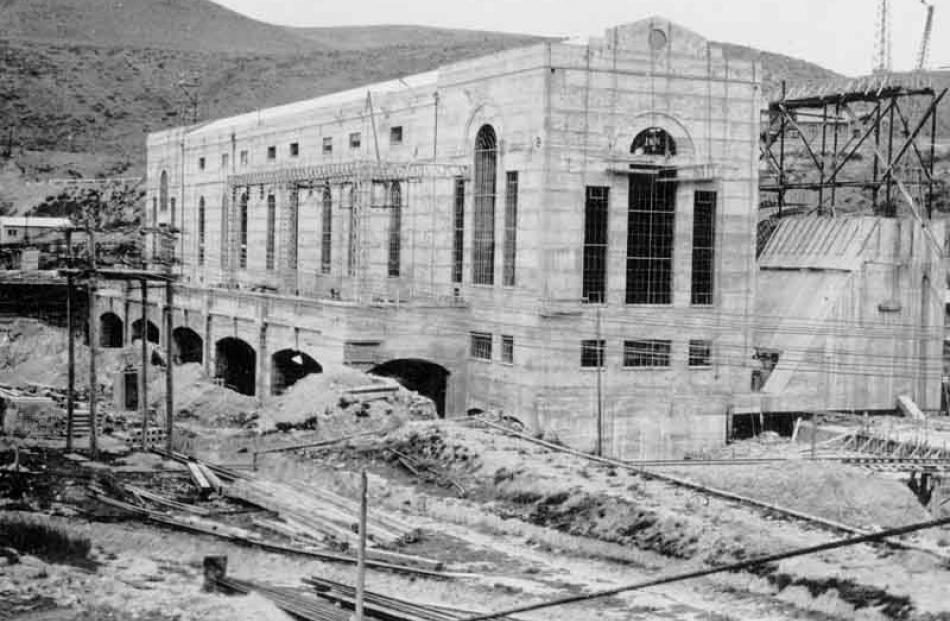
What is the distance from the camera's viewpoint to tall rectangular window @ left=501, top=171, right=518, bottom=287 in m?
42.4

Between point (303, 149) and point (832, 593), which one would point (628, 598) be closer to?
point (832, 593)

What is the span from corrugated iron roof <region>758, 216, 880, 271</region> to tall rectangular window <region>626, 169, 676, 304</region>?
788 cm

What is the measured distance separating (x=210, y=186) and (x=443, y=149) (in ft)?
85.0

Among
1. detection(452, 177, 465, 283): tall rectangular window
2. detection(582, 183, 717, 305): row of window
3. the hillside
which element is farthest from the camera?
the hillside

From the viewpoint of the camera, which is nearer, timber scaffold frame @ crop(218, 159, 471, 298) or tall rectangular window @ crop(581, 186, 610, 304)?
tall rectangular window @ crop(581, 186, 610, 304)

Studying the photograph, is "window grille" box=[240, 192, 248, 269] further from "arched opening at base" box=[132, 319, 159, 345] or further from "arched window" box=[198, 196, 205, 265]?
"arched window" box=[198, 196, 205, 265]

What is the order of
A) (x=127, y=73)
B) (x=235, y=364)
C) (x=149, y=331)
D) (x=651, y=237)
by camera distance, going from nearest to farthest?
(x=651, y=237)
(x=235, y=364)
(x=149, y=331)
(x=127, y=73)

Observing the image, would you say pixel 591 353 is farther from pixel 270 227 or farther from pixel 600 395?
pixel 270 227

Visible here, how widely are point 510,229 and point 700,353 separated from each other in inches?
295

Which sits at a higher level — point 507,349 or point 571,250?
point 571,250

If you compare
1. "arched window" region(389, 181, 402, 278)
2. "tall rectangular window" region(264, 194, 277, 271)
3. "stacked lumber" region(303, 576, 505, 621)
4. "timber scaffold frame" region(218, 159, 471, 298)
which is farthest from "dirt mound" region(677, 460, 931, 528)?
"tall rectangular window" region(264, 194, 277, 271)

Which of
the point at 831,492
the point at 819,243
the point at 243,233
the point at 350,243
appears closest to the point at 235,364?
the point at 350,243

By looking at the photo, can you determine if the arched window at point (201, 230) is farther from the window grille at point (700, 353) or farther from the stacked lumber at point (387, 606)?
the stacked lumber at point (387, 606)

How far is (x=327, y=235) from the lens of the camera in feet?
177
